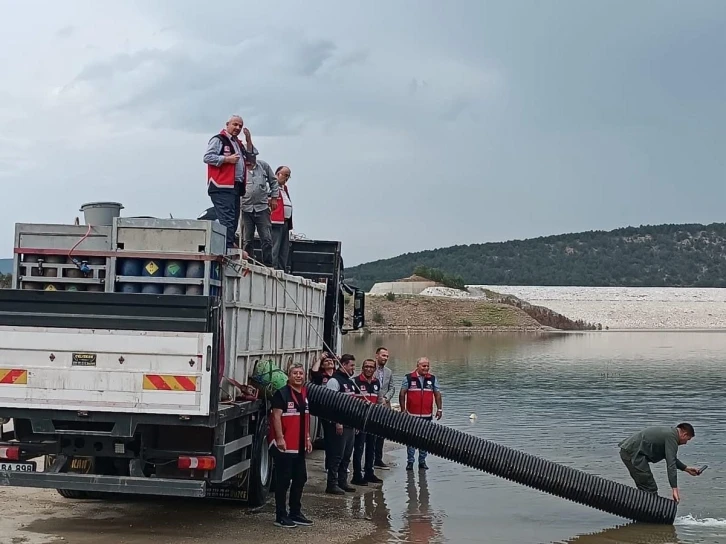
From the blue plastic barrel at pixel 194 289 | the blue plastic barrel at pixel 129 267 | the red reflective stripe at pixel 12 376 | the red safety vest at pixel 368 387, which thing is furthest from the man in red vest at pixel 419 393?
the red reflective stripe at pixel 12 376

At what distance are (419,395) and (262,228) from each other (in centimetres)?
300

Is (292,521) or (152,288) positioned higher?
(152,288)

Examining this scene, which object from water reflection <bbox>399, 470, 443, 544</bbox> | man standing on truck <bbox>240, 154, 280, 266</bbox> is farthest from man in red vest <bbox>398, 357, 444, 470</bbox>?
man standing on truck <bbox>240, 154, 280, 266</bbox>

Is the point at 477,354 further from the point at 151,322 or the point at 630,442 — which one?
the point at 151,322

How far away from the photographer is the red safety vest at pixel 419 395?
44.6 feet

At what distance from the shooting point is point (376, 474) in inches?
551

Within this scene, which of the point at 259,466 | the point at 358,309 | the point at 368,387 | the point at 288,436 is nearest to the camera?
the point at 288,436

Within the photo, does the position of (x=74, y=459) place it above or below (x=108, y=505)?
above

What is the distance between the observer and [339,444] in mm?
12195

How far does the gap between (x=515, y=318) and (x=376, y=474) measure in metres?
73.0

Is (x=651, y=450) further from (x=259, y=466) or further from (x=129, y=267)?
(x=129, y=267)

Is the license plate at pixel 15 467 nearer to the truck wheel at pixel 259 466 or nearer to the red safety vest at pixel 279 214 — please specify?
the truck wheel at pixel 259 466

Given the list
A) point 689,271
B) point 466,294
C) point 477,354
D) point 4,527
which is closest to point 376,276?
point 689,271

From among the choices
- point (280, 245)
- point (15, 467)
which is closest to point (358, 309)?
point (280, 245)
